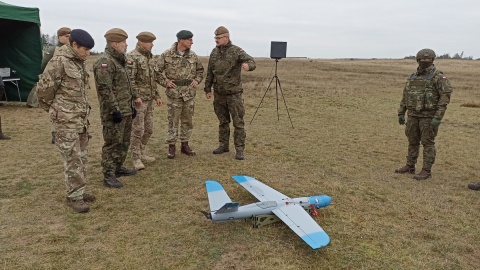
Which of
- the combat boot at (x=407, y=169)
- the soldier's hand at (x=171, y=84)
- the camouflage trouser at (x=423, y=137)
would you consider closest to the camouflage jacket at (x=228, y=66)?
the soldier's hand at (x=171, y=84)

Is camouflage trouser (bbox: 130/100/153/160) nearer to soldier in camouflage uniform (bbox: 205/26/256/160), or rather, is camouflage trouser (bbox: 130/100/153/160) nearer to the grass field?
the grass field

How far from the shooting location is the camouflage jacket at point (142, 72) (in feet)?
19.9

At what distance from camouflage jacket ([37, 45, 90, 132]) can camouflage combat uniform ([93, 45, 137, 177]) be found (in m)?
0.57

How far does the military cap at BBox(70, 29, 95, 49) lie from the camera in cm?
436

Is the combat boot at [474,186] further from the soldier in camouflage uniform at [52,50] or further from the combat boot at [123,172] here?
the soldier in camouflage uniform at [52,50]

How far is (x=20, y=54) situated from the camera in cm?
1280

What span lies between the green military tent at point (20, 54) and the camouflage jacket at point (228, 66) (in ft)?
26.5

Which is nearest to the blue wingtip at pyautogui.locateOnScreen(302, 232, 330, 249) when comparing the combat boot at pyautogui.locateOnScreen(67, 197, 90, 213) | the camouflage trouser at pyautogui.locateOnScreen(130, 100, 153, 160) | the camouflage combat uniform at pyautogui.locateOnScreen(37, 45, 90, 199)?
the combat boot at pyautogui.locateOnScreen(67, 197, 90, 213)

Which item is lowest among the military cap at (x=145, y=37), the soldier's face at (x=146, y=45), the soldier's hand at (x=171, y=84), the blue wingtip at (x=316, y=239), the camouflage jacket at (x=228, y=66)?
the blue wingtip at (x=316, y=239)

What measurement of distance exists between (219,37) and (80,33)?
2.93 metres

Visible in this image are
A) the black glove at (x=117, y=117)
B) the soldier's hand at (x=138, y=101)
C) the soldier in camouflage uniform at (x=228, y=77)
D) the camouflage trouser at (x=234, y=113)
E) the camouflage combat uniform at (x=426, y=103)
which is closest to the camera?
the black glove at (x=117, y=117)

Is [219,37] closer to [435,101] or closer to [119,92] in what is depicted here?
[119,92]

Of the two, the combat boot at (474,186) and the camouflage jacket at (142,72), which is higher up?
the camouflage jacket at (142,72)

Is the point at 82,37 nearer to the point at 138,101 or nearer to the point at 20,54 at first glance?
the point at 138,101
